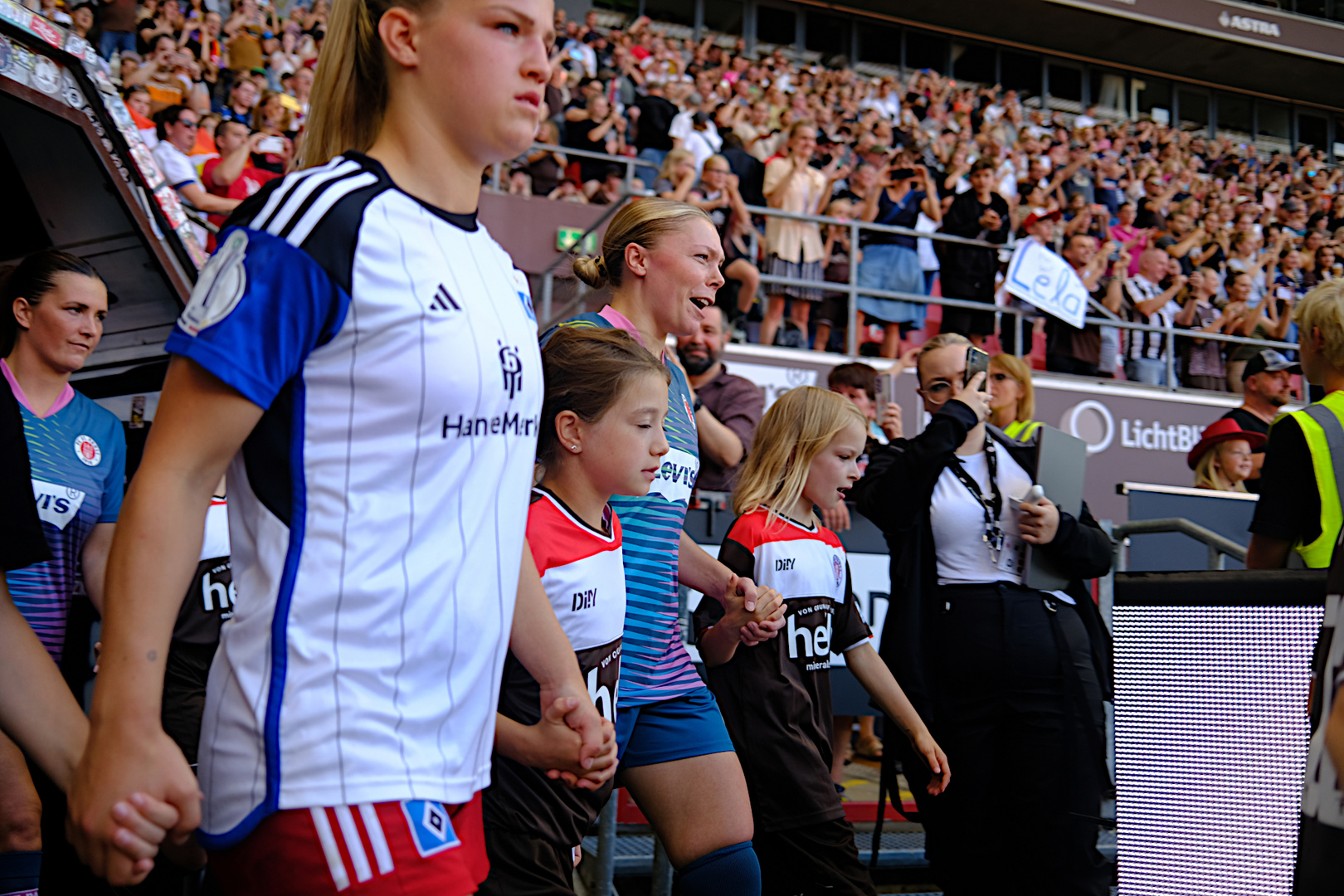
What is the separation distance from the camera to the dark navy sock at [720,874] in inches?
94.8

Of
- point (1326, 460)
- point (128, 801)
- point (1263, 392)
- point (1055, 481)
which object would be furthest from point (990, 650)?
point (1263, 392)

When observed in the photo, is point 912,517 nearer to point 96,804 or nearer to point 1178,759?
point 1178,759

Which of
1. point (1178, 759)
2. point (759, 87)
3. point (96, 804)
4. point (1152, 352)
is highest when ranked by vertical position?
point (759, 87)

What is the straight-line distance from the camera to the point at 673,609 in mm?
2592

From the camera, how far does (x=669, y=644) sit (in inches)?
102

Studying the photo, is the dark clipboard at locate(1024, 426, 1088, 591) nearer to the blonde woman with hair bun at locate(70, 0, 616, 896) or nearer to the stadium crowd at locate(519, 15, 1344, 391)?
the blonde woman with hair bun at locate(70, 0, 616, 896)

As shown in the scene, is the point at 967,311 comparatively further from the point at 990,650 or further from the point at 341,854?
the point at 341,854

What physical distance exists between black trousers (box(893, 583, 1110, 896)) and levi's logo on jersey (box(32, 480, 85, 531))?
2.56 meters

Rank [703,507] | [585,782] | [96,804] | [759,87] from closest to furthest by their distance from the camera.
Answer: [96,804], [585,782], [703,507], [759,87]

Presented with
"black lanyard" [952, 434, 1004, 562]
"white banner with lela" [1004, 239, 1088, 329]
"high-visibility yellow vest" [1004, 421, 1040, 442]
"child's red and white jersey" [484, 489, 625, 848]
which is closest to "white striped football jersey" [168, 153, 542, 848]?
"child's red and white jersey" [484, 489, 625, 848]

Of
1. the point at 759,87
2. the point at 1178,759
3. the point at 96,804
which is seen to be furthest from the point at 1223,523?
the point at 759,87

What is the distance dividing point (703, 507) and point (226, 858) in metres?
4.00

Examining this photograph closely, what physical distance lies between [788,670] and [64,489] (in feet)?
6.77

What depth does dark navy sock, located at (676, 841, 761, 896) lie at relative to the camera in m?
2.41
